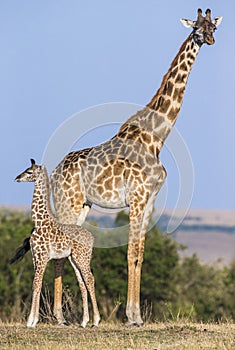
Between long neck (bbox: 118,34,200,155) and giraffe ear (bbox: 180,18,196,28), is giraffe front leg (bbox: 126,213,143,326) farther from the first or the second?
giraffe ear (bbox: 180,18,196,28)

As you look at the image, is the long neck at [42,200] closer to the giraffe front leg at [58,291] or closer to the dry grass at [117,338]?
the giraffe front leg at [58,291]

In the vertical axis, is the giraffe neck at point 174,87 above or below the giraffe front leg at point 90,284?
above

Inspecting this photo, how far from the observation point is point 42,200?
11.6 meters

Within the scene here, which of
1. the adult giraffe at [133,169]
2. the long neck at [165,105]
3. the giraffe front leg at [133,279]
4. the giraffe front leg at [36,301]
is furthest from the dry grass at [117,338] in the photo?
the long neck at [165,105]

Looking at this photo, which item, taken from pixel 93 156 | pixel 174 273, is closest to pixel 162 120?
pixel 93 156

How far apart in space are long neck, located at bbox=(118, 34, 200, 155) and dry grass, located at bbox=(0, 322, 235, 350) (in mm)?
3088

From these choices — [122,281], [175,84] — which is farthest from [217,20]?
[122,281]

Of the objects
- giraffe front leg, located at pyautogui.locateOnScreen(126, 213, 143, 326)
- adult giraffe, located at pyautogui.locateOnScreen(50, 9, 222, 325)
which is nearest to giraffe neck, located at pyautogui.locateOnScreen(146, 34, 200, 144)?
adult giraffe, located at pyautogui.locateOnScreen(50, 9, 222, 325)

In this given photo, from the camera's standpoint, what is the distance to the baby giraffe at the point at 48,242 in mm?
11023

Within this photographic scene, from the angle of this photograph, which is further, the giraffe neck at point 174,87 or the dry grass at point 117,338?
the giraffe neck at point 174,87

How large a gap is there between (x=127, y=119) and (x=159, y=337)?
4176mm

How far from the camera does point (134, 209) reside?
12.0 m

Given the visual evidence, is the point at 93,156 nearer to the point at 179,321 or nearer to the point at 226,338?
the point at 179,321

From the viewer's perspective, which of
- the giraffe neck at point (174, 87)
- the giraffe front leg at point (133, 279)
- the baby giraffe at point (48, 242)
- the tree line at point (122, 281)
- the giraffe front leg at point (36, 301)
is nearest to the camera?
the giraffe front leg at point (36, 301)
